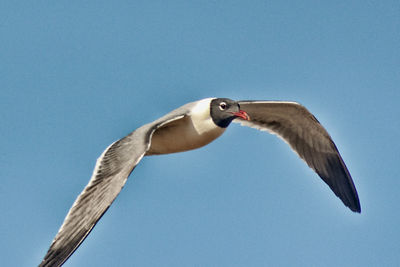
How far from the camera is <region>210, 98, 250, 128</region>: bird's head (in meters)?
12.4

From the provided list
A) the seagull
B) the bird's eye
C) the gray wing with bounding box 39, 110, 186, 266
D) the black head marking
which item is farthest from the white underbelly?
the gray wing with bounding box 39, 110, 186, 266

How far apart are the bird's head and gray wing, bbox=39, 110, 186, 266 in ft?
5.76

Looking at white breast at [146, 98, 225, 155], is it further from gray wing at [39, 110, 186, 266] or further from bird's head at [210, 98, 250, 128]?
gray wing at [39, 110, 186, 266]

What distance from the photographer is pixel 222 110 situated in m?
12.5

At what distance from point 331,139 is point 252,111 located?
1657mm

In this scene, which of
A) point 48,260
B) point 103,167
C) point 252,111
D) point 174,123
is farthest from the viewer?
point 252,111

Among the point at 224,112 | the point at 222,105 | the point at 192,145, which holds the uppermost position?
the point at 222,105

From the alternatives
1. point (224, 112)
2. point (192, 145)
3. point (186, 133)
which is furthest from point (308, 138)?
point (186, 133)

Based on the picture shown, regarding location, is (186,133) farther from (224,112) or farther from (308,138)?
(308,138)

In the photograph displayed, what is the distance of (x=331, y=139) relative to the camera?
13.8 meters

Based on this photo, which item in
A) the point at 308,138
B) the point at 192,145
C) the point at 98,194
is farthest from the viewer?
the point at 308,138

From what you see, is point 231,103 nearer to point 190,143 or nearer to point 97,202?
point 190,143

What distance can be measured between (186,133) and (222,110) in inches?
30.6

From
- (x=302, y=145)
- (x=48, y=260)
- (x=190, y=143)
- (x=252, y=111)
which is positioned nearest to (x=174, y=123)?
(x=190, y=143)
